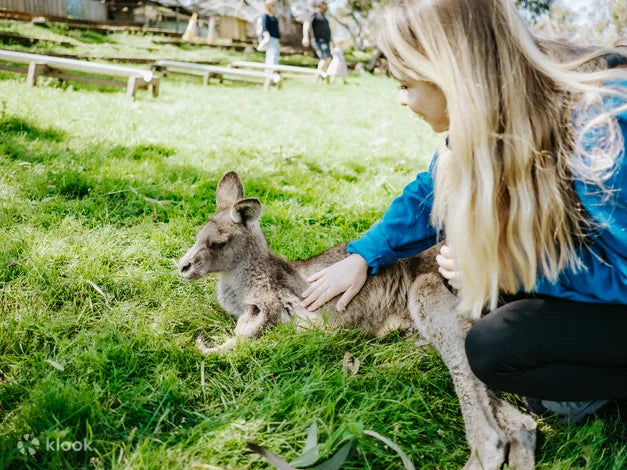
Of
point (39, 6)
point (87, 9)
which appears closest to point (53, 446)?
point (39, 6)

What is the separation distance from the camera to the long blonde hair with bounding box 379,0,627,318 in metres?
1.66

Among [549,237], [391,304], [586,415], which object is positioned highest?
[549,237]

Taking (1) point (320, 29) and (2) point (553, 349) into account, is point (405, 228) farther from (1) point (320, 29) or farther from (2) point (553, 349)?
(1) point (320, 29)

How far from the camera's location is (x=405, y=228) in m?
2.65

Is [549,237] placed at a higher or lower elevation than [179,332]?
higher

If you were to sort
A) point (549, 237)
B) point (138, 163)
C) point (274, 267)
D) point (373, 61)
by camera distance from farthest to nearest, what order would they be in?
point (373, 61), point (138, 163), point (274, 267), point (549, 237)

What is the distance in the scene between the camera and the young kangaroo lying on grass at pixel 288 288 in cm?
259

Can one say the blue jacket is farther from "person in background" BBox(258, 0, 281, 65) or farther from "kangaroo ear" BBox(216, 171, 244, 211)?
"person in background" BBox(258, 0, 281, 65)

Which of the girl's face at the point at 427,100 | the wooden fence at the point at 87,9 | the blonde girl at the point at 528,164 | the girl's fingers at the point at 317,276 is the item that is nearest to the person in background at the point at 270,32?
the girl's fingers at the point at 317,276

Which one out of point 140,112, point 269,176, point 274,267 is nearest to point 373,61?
point 140,112

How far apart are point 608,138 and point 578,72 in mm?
270

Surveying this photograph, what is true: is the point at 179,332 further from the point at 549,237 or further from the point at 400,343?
the point at 549,237

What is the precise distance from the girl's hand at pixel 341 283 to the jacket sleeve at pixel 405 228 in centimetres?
7

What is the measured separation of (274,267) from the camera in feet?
9.77
